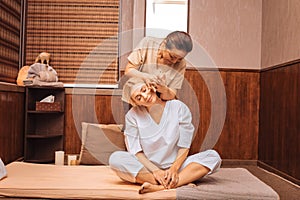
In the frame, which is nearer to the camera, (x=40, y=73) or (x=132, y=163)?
(x=132, y=163)

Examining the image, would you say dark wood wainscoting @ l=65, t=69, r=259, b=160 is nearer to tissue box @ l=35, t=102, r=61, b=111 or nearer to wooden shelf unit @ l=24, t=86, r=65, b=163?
wooden shelf unit @ l=24, t=86, r=65, b=163

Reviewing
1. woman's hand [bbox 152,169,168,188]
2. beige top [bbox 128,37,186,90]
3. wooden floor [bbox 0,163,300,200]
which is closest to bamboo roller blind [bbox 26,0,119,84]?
beige top [bbox 128,37,186,90]

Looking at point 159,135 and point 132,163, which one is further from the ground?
point 159,135

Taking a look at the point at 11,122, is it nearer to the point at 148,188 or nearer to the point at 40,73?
the point at 40,73

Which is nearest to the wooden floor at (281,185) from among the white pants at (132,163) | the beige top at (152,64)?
the white pants at (132,163)

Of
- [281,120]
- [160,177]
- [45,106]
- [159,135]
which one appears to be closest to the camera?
[160,177]

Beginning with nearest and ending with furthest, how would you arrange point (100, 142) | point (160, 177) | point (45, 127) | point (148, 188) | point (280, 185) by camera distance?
point (148, 188) < point (160, 177) < point (280, 185) < point (100, 142) < point (45, 127)

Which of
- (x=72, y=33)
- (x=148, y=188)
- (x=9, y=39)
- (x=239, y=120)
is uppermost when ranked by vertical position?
(x=72, y=33)

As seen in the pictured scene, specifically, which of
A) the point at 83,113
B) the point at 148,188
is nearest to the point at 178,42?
the point at 148,188

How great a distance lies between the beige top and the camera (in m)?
2.74

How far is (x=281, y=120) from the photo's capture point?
3369mm

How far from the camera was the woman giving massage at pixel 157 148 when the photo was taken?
2.19 meters

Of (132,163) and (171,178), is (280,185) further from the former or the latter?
(132,163)

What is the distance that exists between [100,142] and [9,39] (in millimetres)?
1230
